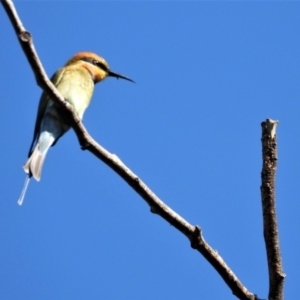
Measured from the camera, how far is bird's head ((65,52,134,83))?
4316mm

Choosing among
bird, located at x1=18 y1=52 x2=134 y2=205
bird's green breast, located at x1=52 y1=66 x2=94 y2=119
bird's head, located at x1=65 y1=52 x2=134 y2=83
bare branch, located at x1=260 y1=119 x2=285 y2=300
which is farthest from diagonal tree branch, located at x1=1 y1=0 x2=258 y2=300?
bird's head, located at x1=65 y1=52 x2=134 y2=83

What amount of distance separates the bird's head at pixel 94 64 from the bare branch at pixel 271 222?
2530mm

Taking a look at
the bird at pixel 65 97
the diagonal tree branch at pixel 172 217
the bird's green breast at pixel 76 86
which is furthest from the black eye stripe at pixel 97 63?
the diagonal tree branch at pixel 172 217

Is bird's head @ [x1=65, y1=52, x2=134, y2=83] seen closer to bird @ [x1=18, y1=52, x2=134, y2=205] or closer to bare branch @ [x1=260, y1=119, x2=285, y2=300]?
bird @ [x1=18, y1=52, x2=134, y2=205]

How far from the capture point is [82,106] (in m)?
3.88

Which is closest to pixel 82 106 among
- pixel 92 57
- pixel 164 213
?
pixel 92 57

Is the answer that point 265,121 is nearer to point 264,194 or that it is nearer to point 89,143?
point 264,194

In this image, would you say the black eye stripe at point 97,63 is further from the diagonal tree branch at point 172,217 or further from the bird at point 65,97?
the diagonal tree branch at point 172,217

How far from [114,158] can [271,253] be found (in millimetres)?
638

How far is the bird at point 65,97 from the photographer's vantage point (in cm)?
328

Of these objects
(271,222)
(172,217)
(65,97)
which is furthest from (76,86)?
(271,222)

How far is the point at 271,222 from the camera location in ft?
6.23

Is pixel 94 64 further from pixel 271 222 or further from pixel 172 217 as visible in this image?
pixel 271 222

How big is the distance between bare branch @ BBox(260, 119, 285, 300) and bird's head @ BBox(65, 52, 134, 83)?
8.30ft
